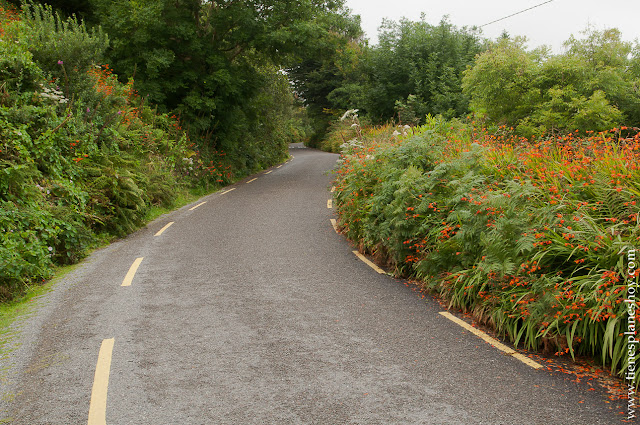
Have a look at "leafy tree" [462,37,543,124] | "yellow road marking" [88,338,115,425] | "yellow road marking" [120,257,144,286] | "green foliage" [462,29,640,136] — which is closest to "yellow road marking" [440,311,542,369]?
"yellow road marking" [88,338,115,425]

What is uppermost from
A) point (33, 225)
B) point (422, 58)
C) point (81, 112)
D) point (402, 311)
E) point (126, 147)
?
point (422, 58)

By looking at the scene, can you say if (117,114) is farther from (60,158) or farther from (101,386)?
(101,386)

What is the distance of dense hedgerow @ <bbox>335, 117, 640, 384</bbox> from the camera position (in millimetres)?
4379

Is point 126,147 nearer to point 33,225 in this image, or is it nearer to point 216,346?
point 33,225

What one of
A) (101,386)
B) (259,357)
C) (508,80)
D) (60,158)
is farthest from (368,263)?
(508,80)

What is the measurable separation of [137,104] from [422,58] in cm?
2195

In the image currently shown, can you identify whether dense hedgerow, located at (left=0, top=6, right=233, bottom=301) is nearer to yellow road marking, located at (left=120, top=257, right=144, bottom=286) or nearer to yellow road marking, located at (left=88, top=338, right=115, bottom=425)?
yellow road marking, located at (left=120, top=257, right=144, bottom=286)

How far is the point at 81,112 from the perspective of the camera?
35.9 ft

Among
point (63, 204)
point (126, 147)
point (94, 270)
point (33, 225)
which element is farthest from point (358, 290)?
point (126, 147)

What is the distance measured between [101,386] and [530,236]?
14.8 ft

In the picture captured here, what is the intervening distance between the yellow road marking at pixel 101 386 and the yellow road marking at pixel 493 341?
378 cm

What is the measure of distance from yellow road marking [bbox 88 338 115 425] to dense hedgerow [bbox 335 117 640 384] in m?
4.00

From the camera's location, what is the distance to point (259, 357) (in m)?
4.66

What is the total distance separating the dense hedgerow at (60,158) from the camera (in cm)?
761
